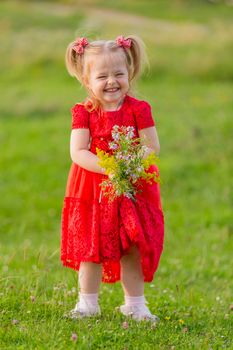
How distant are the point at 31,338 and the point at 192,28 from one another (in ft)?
89.0

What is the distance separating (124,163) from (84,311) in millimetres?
1178

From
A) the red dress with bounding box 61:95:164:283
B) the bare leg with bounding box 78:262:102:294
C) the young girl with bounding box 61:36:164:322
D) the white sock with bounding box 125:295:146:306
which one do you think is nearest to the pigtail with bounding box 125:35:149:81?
the young girl with bounding box 61:36:164:322

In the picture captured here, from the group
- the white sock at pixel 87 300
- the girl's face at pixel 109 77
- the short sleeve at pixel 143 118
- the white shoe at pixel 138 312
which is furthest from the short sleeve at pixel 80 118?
the white shoe at pixel 138 312

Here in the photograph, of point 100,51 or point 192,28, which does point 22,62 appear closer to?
point 192,28

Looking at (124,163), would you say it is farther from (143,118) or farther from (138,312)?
(138,312)

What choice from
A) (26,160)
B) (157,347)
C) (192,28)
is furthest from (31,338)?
(192,28)

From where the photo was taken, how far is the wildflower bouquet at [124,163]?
534cm

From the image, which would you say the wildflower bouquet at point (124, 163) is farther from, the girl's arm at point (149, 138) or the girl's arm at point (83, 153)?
the girl's arm at point (149, 138)

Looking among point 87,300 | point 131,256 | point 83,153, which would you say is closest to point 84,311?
point 87,300

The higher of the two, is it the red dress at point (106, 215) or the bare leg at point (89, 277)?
the red dress at point (106, 215)

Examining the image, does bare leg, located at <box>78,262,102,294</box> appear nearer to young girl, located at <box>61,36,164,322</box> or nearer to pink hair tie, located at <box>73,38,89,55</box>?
young girl, located at <box>61,36,164,322</box>

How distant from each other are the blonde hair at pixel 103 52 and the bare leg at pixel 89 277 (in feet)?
3.82

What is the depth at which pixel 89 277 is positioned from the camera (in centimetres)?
584

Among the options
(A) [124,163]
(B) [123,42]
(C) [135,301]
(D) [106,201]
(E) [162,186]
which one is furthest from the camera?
(E) [162,186]
